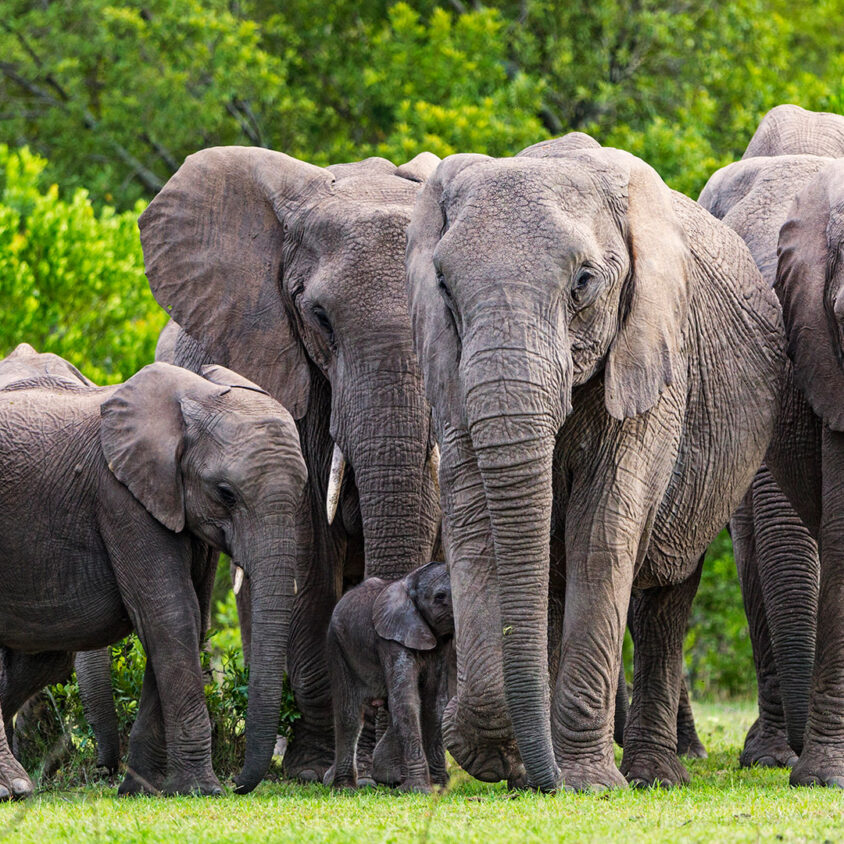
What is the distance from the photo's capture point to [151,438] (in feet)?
27.4

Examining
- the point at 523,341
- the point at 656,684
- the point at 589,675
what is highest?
the point at 523,341

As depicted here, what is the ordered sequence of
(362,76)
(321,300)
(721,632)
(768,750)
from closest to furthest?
(321,300) < (768,750) < (721,632) < (362,76)

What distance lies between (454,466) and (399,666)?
1271 millimetres

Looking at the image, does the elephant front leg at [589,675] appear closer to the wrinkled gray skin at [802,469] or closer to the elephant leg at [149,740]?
the wrinkled gray skin at [802,469]

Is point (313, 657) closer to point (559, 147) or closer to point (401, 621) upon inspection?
point (401, 621)

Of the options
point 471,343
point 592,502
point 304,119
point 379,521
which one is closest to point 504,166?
point 471,343

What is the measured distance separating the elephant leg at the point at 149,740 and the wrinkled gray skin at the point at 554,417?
155 centimetres

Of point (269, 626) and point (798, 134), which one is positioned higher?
point (798, 134)

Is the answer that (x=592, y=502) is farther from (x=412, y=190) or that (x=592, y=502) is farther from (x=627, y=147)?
(x=627, y=147)

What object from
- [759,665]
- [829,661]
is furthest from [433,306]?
[759,665]

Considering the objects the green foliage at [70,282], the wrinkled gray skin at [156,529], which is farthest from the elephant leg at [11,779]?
the green foliage at [70,282]

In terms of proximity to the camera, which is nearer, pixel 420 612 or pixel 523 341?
pixel 523 341

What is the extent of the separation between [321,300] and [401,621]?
1.87 metres

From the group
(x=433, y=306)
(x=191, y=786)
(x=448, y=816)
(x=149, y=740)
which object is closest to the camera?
(x=448, y=816)
